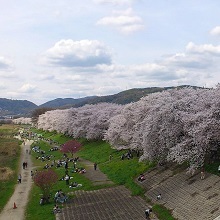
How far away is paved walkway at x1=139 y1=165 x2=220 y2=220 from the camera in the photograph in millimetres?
30047

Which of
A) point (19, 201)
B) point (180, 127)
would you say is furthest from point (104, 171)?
point (180, 127)

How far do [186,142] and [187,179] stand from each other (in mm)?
4138

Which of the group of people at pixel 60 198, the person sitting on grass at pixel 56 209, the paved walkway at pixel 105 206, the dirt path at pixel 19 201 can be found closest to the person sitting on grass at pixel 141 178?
the paved walkway at pixel 105 206

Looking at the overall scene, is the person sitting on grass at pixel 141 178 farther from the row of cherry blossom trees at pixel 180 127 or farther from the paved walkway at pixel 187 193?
the row of cherry blossom trees at pixel 180 127

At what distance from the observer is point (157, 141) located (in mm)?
43438

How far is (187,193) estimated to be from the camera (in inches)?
1367

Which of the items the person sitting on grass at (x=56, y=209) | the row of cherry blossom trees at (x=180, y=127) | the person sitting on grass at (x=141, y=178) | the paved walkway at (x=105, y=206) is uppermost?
the row of cherry blossom trees at (x=180, y=127)

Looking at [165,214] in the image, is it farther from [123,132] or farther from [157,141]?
[123,132]

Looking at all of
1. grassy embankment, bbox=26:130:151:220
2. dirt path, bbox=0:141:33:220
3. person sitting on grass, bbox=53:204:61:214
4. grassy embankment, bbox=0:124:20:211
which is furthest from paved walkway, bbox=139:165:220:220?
grassy embankment, bbox=0:124:20:211

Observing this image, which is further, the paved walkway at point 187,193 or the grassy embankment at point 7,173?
the grassy embankment at point 7,173

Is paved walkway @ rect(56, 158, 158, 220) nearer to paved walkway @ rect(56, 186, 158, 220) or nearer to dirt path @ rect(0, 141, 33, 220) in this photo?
paved walkway @ rect(56, 186, 158, 220)

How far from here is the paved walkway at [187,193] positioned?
98.6 feet

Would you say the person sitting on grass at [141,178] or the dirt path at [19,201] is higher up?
the person sitting on grass at [141,178]

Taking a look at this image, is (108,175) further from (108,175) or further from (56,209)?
(56,209)
